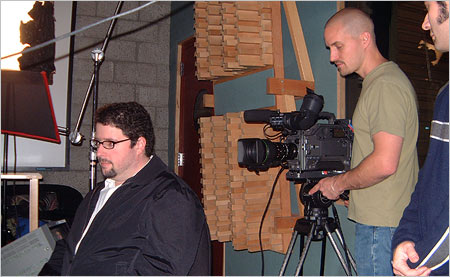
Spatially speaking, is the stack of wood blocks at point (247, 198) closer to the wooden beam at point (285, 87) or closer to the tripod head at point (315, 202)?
the wooden beam at point (285, 87)

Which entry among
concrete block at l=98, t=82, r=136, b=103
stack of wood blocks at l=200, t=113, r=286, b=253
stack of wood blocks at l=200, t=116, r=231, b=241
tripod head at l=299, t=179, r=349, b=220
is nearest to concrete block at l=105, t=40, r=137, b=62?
concrete block at l=98, t=82, r=136, b=103

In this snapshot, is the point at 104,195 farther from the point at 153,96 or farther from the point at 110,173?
the point at 153,96

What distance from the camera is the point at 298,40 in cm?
230

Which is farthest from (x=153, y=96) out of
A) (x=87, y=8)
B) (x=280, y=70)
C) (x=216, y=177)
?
(x=280, y=70)

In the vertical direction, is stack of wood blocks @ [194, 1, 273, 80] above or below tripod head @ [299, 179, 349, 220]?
above

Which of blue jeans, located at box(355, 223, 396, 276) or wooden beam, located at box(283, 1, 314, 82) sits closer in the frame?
blue jeans, located at box(355, 223, 396, 276)

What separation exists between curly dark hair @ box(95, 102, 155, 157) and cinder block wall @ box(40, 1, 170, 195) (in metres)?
2.10

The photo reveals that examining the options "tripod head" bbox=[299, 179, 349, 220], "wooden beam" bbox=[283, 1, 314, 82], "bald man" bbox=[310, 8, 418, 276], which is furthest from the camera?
"wooden beam" bbox=[283, 1, 314, 82]

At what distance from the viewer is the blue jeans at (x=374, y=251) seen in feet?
5.20

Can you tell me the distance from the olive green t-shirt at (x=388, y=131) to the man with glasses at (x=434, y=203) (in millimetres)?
421

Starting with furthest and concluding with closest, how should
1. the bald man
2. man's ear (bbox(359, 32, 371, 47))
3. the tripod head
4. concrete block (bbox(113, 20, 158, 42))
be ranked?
concrete block (bbox(113, 20, 158, 42)), the tripod head, man's ear (bbox(359, 32, 371, 47)), the bald man

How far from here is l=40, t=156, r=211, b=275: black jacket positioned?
1.60 m

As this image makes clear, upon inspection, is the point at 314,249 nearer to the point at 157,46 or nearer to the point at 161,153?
the point at 161,153

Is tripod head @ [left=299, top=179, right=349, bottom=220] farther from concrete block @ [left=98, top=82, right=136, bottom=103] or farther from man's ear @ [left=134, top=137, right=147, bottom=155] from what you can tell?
concrete block @ [left=98, top=82, right=136, bottom=103]
